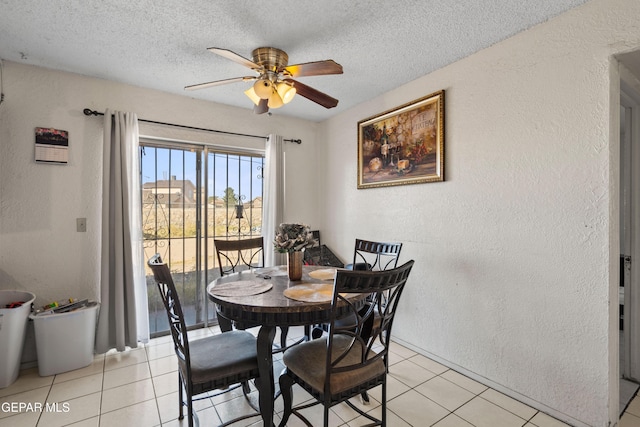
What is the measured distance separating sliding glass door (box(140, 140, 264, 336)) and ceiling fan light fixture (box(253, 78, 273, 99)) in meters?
1.62

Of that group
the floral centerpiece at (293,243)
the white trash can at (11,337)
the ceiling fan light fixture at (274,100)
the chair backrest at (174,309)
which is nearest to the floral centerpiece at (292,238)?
the floral centerpiece at (293,243)

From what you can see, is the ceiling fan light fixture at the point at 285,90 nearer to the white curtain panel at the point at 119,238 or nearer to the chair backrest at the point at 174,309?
the chair backrest at the point at 174,309

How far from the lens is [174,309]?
1571 mm

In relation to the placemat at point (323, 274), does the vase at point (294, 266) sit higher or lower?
higher

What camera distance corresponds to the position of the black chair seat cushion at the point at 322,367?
1.45 metres

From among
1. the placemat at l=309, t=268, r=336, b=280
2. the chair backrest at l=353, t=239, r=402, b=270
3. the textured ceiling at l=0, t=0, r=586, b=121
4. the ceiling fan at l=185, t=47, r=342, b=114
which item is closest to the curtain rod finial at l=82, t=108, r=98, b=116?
the textured ceiling at l=0, t=0, r=586, b=121

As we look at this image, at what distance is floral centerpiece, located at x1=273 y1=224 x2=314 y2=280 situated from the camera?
208cm

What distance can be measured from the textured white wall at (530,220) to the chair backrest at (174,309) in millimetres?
2007

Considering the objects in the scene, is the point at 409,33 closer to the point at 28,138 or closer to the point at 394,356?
the point at 394,356

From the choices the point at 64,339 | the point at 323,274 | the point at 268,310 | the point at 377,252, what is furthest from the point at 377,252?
the point at 64,339

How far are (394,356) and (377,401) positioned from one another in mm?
687

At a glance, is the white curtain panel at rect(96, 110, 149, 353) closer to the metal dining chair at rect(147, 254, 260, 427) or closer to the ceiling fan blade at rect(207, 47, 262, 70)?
the metal dining chair at rect(147, 254, 260, 427)

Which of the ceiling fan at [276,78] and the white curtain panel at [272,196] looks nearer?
the ceiling fan at [276,78]

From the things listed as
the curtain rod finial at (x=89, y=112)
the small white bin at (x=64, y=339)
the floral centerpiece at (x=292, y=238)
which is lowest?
the small white bin at (x=64, y=339)
